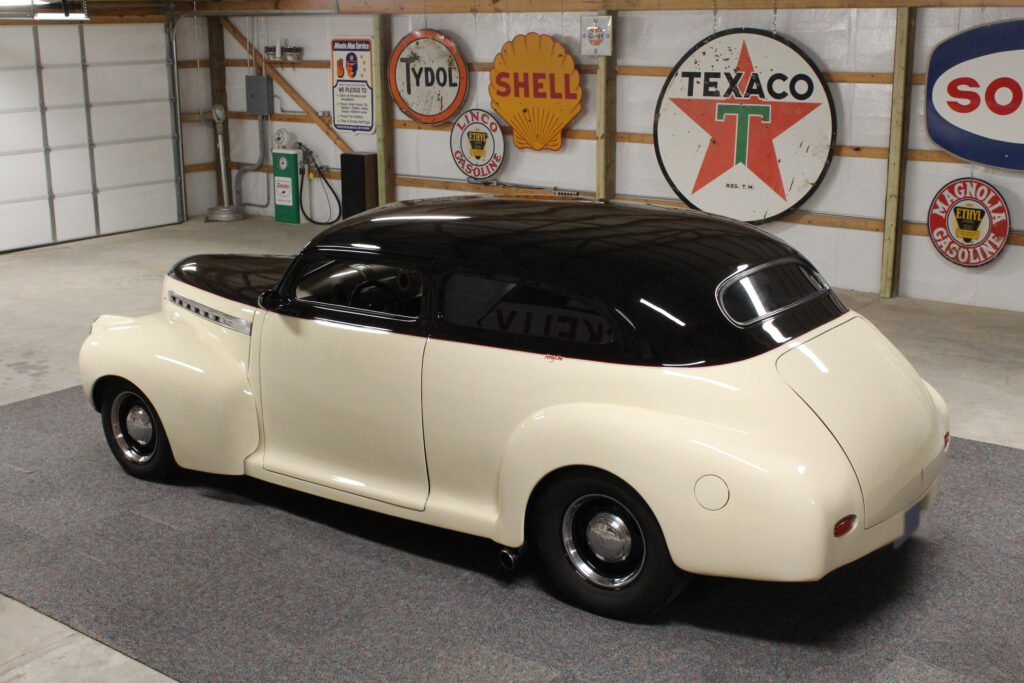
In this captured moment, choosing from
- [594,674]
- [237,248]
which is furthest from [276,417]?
[237,248]

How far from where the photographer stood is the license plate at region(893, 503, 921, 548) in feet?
13.7

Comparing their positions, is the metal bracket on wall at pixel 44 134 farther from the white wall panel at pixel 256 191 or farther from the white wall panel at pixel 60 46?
the white wall panel at pixel 256 191

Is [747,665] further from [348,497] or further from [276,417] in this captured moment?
[276,417]

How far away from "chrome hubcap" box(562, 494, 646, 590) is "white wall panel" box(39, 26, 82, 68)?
10385 millimetres

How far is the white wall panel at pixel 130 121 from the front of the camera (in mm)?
13102

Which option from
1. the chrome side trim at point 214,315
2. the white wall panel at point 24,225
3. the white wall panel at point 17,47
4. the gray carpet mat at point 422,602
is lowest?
the gray carpet mat at point 422,602

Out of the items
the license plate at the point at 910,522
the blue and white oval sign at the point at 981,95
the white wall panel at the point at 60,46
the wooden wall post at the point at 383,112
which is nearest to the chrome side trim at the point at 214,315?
the license plate at the point at 910,522

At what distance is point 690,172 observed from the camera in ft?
34.6

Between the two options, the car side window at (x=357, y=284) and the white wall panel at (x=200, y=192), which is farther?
the white wall panel at (x=200, y=192)

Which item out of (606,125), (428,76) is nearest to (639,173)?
(606,125)

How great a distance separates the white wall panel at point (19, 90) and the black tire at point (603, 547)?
999 cm

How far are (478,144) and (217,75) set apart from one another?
4.27 metres

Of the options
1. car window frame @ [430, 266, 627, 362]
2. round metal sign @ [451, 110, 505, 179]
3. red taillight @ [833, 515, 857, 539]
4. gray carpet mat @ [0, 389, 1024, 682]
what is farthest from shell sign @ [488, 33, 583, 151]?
red taillight @ [833, 515, 857, 539]

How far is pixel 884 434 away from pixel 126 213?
37.1 ft
